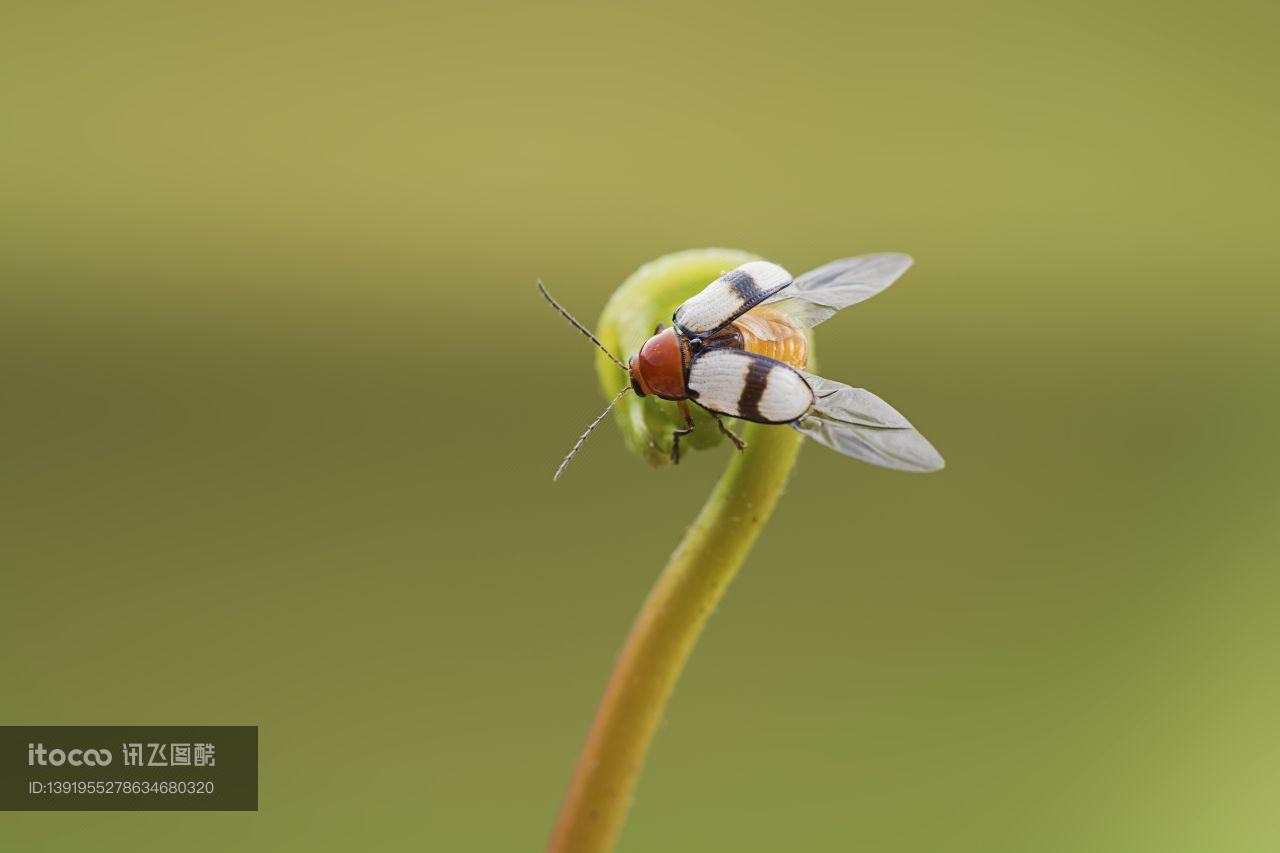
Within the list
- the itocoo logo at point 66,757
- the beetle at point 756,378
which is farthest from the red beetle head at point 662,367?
the itocoo logo at point 66,757

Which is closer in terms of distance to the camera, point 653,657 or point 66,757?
point 653,657

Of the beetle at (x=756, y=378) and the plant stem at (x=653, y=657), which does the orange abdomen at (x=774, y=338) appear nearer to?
the beetle at (x=756, y=378)

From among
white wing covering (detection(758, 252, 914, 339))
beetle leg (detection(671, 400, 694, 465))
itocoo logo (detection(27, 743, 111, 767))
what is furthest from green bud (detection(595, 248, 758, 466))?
itocoo logo (detection(27, 743, 111, 767))

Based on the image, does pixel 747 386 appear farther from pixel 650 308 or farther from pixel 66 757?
pixel 66 757

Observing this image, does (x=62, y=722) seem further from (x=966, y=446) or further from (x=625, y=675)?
(x=966, y=446)

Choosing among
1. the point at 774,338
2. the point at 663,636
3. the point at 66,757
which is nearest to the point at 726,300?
the point at 774,338
